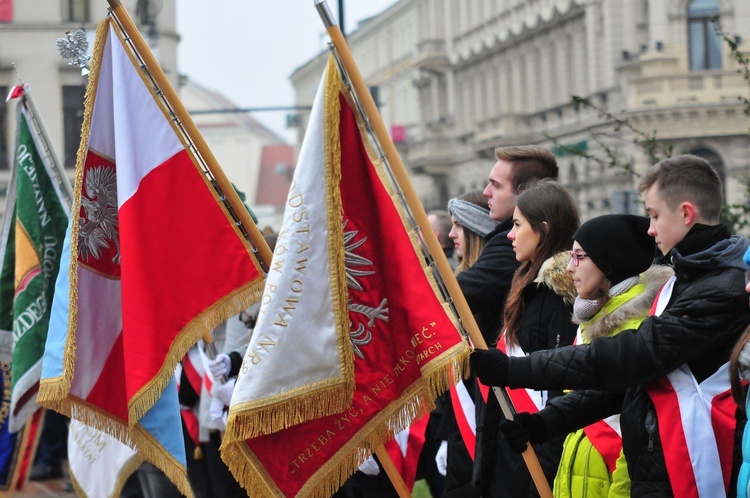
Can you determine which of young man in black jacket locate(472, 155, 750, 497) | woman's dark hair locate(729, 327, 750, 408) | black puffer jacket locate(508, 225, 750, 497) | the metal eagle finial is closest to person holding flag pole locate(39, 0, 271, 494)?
the metal eagle finial

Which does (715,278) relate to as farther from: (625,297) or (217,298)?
(217,298)

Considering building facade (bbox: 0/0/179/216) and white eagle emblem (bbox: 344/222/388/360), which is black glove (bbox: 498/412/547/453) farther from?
building facade (bbox: 0/0/179/216)

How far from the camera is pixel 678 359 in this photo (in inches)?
179

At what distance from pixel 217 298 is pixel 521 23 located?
47.9 meters

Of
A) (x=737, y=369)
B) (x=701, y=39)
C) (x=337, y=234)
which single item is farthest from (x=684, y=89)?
(x=737, y=369)

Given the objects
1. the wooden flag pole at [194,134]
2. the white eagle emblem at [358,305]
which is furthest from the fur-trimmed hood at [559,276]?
the wooden flag pole at [194,134]

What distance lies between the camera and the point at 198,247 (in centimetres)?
614

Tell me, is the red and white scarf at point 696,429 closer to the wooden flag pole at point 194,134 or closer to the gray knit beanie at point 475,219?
the gray knit beanie at point 475,219

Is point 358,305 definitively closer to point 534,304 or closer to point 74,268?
point 534,304

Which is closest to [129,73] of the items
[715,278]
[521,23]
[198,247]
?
[198,247]

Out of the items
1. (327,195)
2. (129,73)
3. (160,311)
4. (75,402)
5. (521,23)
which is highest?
(521,23)

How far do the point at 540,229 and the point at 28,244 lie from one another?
379 cm

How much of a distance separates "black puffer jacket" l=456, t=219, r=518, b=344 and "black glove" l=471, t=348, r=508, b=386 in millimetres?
1219

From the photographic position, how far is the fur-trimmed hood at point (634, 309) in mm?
5000
